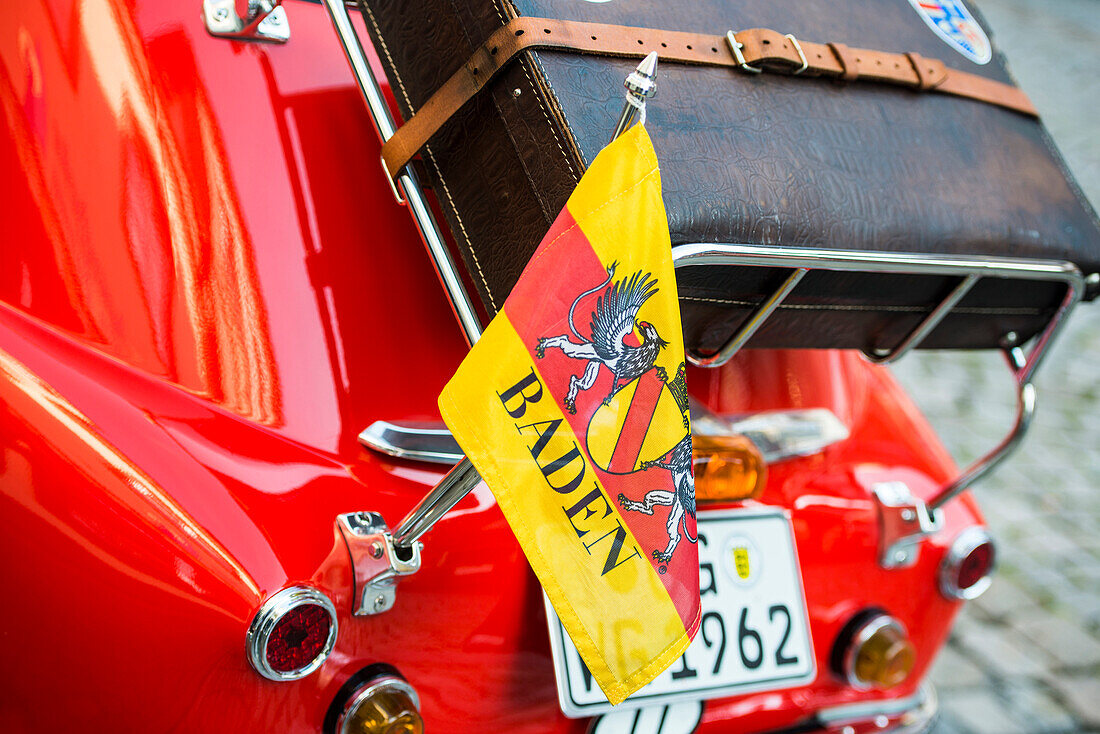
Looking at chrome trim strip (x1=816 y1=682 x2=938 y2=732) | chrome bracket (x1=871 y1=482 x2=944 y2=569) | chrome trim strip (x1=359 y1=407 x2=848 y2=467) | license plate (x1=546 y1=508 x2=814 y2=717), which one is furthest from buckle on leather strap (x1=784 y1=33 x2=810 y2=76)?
chrome trim strip (x1=816 y1=682 x2=938 y2=732)

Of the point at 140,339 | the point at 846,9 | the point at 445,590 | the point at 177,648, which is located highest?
the point at 846,9

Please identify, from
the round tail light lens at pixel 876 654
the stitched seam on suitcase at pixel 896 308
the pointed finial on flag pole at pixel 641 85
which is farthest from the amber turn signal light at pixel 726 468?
the pointed finial on flag pole at pixel 641 85

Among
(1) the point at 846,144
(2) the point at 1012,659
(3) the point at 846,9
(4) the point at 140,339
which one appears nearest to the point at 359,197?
(4) the point at 140,339

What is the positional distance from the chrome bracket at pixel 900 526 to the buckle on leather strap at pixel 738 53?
86cm

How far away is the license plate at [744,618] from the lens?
1.53m

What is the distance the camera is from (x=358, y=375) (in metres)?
1.42

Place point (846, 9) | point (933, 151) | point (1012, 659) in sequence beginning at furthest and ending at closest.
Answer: point (1012, 659) < point (846, 9) < point (933, 151)

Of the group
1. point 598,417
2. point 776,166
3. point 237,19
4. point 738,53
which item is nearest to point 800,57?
point 738,53

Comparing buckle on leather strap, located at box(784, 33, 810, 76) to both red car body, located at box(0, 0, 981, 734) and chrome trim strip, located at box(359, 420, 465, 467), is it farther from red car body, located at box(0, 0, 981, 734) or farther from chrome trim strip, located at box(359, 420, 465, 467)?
chrome trim strip, located at box(359, 420, 465, 467)

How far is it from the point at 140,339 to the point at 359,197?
0.41 m

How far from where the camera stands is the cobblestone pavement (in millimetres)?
2912

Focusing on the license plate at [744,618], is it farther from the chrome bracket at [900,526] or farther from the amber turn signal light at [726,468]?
the chrome bracket at [900,526]

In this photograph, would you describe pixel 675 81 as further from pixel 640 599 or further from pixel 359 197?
pixel 640 599

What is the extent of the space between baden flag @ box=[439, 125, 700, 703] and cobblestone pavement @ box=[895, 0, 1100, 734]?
204 centimetres
